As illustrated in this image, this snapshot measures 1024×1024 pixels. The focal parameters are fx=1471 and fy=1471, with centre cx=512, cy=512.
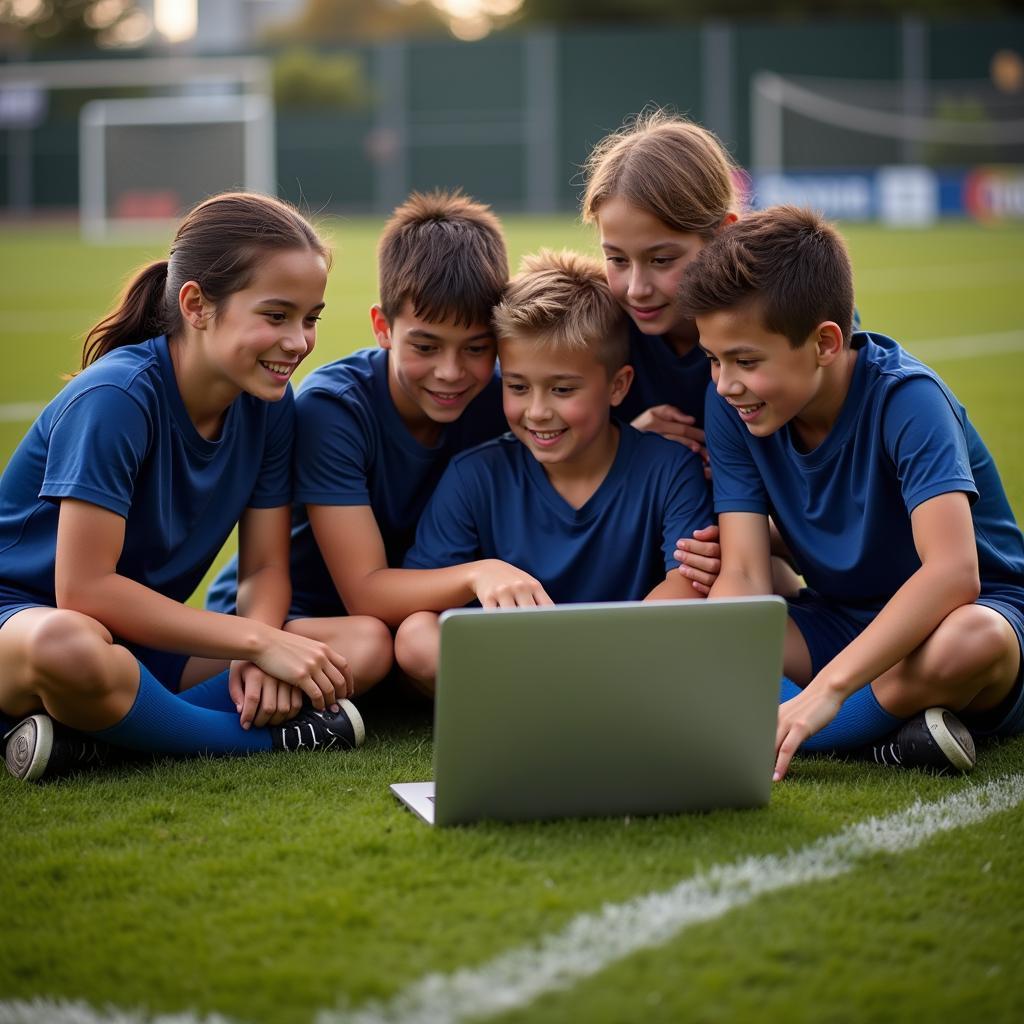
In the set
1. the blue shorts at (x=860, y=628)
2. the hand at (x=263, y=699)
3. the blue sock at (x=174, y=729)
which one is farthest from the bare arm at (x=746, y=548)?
the blue sock at (x=174, y=729)

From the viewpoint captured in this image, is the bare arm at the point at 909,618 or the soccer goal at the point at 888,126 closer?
the bare arm at the point at 909,618

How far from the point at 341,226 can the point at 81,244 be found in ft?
15.5

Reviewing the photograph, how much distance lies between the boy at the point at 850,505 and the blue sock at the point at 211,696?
3.28ft

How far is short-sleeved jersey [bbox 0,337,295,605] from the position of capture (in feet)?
8.65

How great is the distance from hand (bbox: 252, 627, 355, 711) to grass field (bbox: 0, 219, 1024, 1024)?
0.43 ft

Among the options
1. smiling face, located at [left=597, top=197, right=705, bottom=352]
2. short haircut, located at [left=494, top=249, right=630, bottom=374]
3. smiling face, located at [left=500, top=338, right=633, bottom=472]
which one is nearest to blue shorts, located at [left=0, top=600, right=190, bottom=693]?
smiling face, located at [left=500, top=338, right=633, bottom=472]

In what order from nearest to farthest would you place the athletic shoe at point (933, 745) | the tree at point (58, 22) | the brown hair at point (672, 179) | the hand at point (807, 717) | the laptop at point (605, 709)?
the laptop at point (605, 709), the hand at point (807, 717), the athletic shoe at point (933, 745), the brown hair at point (672, 179), the tree at point (58, 22)

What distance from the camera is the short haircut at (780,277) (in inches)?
107

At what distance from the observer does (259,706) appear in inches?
109

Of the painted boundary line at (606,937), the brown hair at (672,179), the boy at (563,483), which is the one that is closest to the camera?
the painted boundary line at (606,937)

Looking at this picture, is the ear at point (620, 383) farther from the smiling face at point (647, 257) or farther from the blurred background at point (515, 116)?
the blurred background at point (515, 116)

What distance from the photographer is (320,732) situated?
2799mm

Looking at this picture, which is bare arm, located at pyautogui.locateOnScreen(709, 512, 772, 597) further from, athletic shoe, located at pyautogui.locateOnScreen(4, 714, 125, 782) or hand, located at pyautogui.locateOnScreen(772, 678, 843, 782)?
athletic shoe, located at pyautogui.locateOnScreen(4, 714, 125, 782)

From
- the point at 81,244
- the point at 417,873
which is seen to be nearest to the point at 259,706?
the point at 417,873
